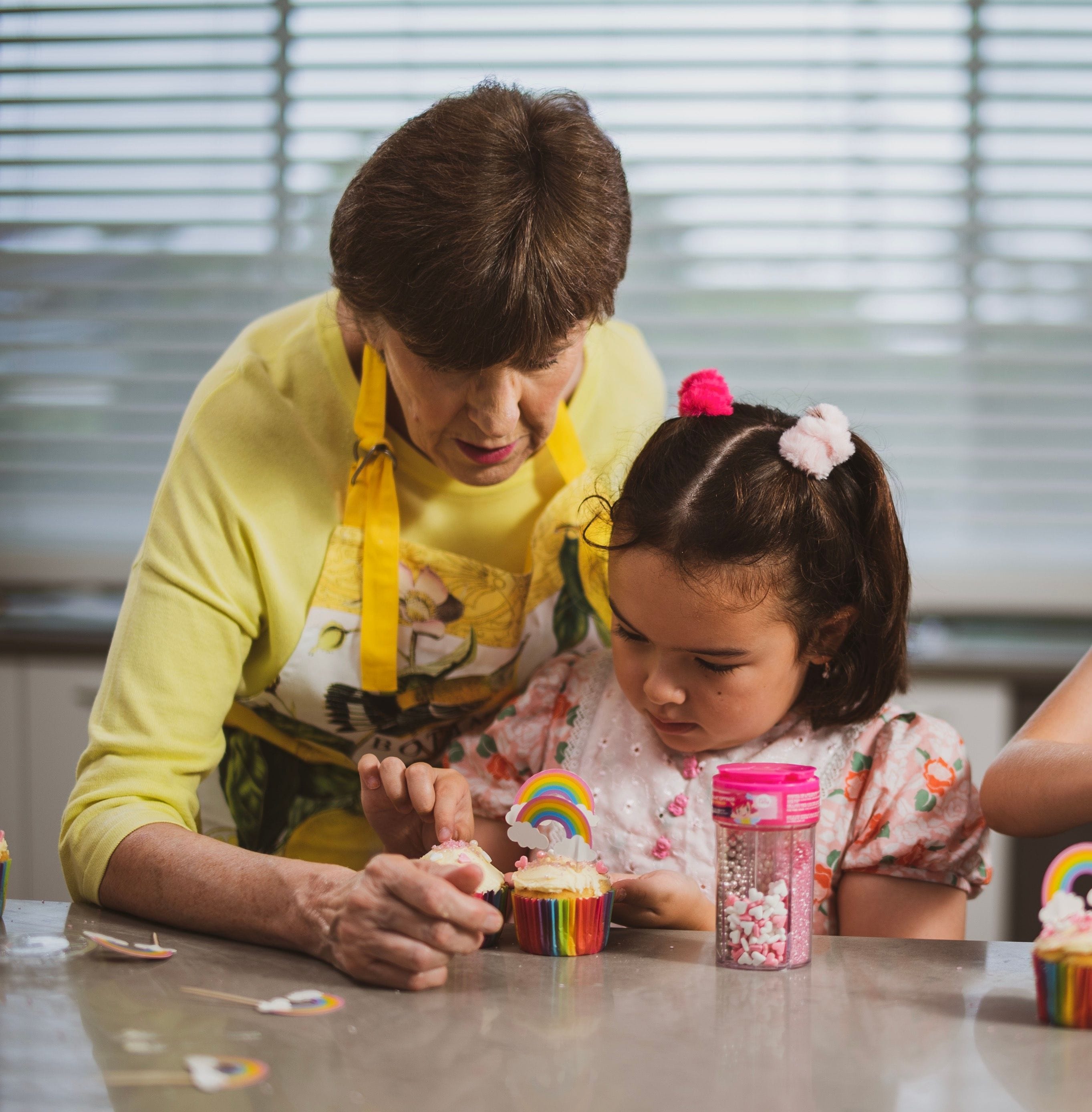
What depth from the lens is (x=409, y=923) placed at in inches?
37.0

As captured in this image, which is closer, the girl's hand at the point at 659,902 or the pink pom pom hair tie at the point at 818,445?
the girl's hand at the point at 659,902

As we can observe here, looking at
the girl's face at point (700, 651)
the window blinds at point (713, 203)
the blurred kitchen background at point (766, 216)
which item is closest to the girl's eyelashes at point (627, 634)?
the girl's face at point (700, 651)

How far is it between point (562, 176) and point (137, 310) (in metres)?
1.64

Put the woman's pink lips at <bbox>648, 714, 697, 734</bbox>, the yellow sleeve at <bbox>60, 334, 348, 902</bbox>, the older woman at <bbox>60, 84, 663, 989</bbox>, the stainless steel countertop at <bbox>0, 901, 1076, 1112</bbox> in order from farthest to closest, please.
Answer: the woman's pink lips at <bbox>648, 714, 697, 734</bbox> < the yellow sleeve at <bbox>60, 334, 348, 902</bbox> < the older woman at <bbox>60, 84, 663, 989</bbox> < the stainless steel countertop at <bbox>0, 901, 1076, 1112</bbox>

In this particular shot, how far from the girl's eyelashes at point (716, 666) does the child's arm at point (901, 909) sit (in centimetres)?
25

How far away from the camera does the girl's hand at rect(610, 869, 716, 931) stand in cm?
112

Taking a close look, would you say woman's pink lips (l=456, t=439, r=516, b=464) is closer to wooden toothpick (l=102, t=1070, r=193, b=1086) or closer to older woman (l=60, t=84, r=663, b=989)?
older woman (l=60, t=84, r=663, b=989)

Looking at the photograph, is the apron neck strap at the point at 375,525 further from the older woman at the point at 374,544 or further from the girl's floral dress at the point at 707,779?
the girl's floral dress at the point at 707,779

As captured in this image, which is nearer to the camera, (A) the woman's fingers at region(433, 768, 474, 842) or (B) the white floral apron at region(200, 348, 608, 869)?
(A) the woman's fingers at region(433, 768, 474, 842)

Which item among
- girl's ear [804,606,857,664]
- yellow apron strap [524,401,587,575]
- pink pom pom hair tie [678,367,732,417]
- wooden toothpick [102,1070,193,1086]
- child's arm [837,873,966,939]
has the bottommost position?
child's arm [837,873,966,939]

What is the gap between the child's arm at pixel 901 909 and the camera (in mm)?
1245

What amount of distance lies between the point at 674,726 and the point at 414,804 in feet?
1.02

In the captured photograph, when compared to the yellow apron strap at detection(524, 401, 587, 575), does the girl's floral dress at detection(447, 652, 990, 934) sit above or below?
below

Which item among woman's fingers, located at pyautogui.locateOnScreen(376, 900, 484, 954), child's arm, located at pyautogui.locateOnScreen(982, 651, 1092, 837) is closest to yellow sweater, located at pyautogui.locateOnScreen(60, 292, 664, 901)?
woman's fingers, located at pyautogui.locateOnScreen(376, 900, 484, 954)
